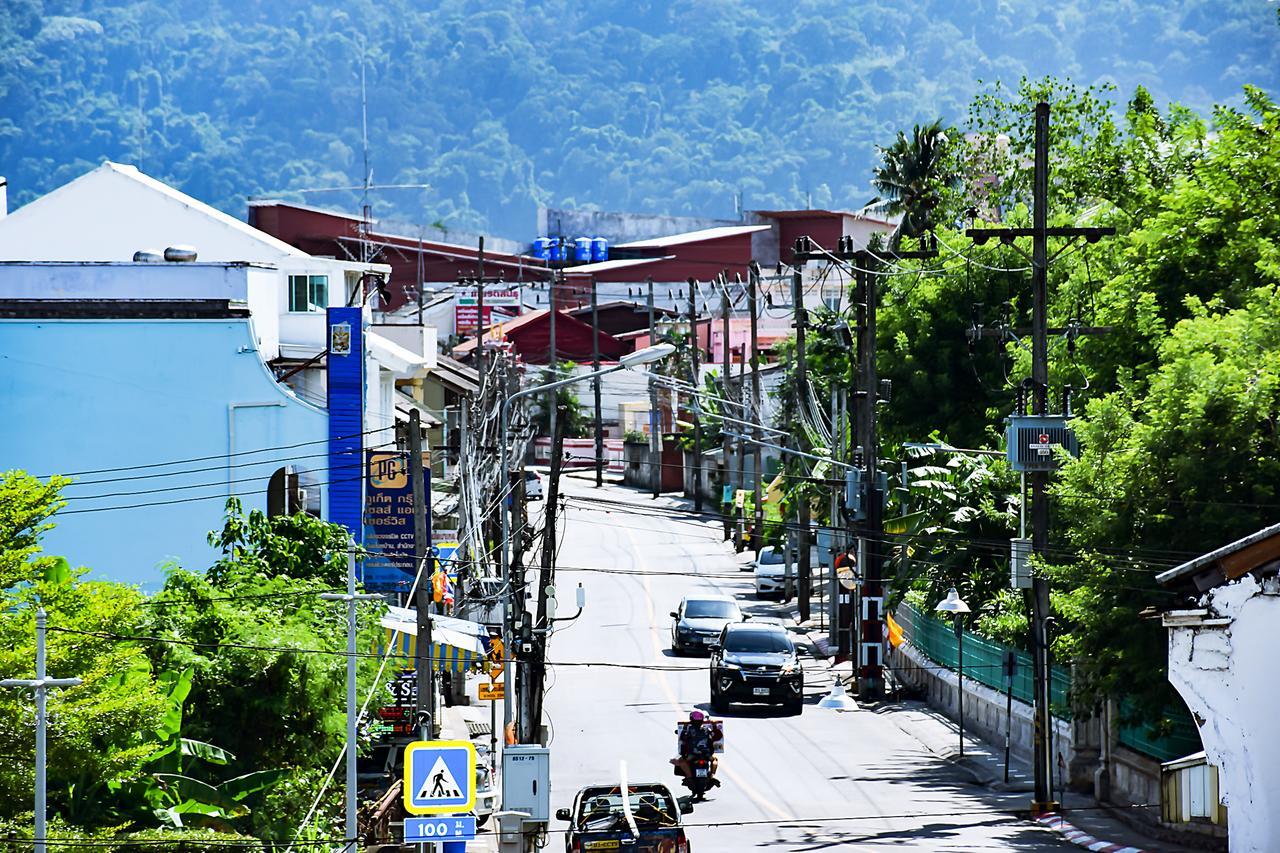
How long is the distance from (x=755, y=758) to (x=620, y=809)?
10.1 m

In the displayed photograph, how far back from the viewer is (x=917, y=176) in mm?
64688

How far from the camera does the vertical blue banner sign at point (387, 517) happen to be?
131ft

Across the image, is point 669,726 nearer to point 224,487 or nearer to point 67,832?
point 224,487

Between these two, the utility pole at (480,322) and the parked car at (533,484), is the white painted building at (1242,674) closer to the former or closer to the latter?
the utility pole at (480,322)

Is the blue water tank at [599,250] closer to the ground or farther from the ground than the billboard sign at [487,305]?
farther from the ground

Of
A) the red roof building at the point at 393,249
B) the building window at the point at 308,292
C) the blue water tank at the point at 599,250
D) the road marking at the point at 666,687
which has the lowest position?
the road marking at the point at 666,687

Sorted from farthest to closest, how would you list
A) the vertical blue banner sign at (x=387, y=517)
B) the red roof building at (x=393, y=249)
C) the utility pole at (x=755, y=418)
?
the red roof building at (x=393, y=249)
the utility pole at (x=755, y=418)
the vertical blue banner sign at (x=387, y=517)

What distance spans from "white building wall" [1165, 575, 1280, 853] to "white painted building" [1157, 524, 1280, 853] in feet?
0.04

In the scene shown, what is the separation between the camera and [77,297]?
141 feet

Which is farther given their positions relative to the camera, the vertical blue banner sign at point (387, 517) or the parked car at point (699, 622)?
the parked car at point (699, 622)

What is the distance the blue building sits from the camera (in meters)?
40.0

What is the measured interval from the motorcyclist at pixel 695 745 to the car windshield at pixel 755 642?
10117mm

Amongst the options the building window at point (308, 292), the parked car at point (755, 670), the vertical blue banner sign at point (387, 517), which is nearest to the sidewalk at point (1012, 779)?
the parked car at point (755, 670)

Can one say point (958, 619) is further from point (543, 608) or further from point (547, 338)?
point (547, 338)
